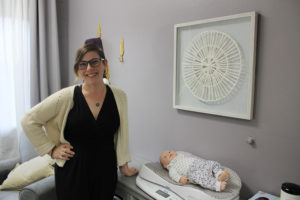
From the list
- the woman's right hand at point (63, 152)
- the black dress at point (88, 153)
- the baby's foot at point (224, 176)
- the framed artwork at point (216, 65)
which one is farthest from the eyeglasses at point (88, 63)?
the baby's foot at point (224, 176)

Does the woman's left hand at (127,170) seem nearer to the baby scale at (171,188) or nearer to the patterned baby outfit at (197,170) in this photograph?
the baby scale at (171,188)

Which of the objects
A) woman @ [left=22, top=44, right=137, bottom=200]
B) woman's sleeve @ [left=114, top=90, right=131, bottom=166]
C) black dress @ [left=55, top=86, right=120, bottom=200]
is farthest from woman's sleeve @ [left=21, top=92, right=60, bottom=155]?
woman's sleeve @ [left=114, top=90, right=131, bottom=166]

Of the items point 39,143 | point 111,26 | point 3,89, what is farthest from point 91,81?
point 3,89

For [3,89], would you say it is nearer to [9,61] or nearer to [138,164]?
[9,61]

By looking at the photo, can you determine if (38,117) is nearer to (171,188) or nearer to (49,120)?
(49,120)

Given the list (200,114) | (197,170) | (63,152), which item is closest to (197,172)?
(197,170)

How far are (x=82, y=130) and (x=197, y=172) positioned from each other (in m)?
0.66

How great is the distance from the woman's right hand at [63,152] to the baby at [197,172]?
0.57 metres

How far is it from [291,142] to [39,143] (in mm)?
1299

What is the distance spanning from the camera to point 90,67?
1.31 m

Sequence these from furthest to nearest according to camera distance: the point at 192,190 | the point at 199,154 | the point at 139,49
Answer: the point at 139,49 < the point at 199,154 < the point at 192,190

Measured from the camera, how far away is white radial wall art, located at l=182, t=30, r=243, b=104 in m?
1.38

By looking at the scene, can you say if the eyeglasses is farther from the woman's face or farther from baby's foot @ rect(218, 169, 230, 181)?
baby's foot @ rect(218, 169, 230, 181)

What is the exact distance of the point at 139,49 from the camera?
1904 millimetres
